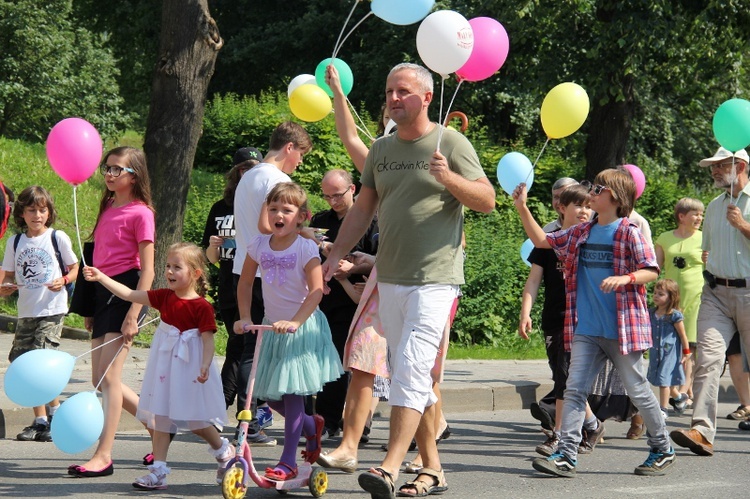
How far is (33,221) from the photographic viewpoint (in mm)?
8133

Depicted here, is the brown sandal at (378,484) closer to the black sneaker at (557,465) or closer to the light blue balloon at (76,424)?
the light blue balloon at (76,424)

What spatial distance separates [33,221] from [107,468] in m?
2.31

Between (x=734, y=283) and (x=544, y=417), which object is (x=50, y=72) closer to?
(x=544, y=417)

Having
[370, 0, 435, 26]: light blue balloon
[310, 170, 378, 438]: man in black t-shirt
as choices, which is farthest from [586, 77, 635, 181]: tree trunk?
[370, 0, 435, 26]: light blue balloon

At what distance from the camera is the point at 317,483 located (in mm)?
6012

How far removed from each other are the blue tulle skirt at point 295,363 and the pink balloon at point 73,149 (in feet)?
4.80

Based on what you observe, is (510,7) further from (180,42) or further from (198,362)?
(198,362)

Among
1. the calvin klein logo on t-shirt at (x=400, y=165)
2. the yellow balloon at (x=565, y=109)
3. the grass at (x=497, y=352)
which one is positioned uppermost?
the yellow balloon at (x=565, y=109)

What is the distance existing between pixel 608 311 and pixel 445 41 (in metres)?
1.94

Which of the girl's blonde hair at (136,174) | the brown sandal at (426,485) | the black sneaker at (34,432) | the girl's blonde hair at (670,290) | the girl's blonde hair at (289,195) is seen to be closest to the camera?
the brown sandal at (426,485)

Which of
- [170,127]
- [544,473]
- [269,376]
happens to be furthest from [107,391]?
[170,127]

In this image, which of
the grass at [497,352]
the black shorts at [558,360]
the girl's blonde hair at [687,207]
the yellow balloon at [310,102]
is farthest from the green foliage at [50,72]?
the black shorts at [558,360]

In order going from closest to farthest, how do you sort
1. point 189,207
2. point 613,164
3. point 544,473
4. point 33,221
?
1. point 544,473
2. point 33,221
3. point 189,207
4. point 613,164

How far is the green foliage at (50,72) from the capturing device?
123 ft
